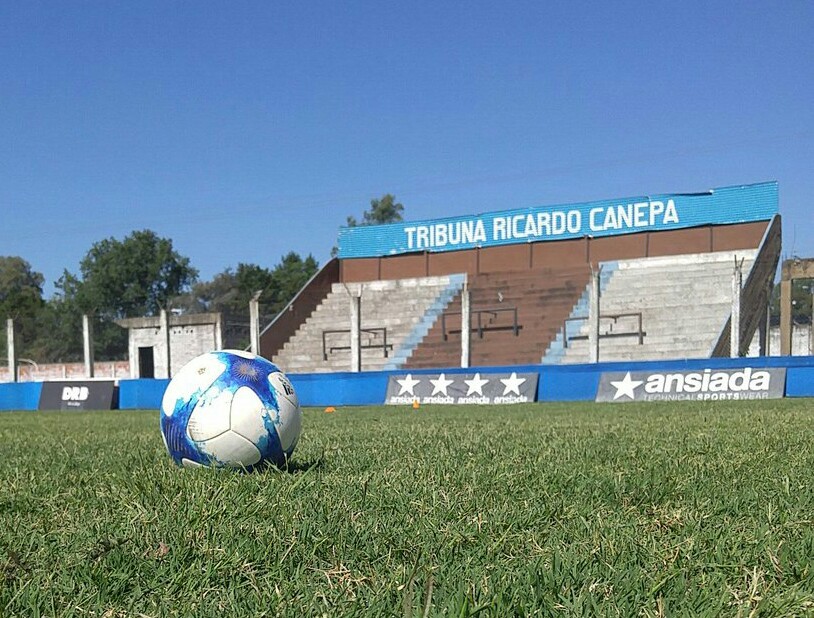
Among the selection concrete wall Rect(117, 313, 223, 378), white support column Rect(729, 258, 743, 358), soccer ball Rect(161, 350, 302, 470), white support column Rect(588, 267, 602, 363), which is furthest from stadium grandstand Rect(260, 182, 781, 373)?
soccer ball Rect(161, 350, 302, 470)

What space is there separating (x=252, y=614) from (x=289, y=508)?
1491 millimetres

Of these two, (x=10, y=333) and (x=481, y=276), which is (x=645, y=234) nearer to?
(x=481, y=276)

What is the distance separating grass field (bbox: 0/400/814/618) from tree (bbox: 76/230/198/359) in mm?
77523

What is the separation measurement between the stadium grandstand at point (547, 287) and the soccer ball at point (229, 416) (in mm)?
18711

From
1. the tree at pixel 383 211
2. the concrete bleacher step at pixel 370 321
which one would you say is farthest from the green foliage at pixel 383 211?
the concrete bleacher step at pixel 370 321

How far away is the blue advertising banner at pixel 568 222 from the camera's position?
2964 cm

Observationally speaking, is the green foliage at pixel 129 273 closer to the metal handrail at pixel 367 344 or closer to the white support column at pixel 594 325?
the metal handrail at pixel 367 344

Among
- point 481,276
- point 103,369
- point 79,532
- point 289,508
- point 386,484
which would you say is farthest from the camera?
point 103,369

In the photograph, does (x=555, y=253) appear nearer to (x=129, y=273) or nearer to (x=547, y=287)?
(x=547, y=287)

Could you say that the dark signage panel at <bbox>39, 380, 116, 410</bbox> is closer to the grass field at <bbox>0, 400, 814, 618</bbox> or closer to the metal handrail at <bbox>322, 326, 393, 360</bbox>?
the metal handrail at <bbox>322, 326, 393, 360</bbox>

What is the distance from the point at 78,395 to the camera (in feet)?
81.0

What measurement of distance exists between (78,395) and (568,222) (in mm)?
19666

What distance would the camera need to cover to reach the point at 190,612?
89.7 inches

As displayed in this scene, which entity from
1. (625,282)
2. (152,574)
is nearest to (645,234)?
(625,282)
